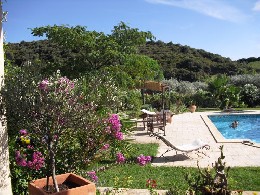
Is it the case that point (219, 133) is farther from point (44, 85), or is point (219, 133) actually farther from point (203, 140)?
point (44, 85)

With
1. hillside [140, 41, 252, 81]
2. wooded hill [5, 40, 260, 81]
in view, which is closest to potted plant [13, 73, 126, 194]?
wooded hill [5, 40, 260, 81]

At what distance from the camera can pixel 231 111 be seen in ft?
68.1

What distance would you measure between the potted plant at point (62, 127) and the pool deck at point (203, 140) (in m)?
2.48

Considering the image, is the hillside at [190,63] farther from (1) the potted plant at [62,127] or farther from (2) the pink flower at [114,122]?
(2) the pink flower at [114,122]

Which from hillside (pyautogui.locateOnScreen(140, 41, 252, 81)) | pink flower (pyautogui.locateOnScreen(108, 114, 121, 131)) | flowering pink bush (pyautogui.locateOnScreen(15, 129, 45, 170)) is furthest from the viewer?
hillside (pyautogui.locateOnScreen(140, 41, 252, 81))

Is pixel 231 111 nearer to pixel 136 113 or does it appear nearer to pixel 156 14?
pixel 136 113

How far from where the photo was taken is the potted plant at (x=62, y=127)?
4109 mm

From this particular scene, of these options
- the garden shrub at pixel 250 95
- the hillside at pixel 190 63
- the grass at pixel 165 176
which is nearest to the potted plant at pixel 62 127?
the grass at pixel 165 176

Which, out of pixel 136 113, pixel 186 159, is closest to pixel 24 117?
pixel 186 159

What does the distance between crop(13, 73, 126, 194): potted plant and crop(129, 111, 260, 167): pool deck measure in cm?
248

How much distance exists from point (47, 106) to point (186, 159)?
6632 mm

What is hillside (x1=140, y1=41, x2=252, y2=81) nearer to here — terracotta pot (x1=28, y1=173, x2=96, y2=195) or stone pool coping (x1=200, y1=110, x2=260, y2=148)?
stone pool coping (x1=200, y1=110, x2=260, y2=148)

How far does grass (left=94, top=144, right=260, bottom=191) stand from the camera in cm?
735

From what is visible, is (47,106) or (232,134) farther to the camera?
(232,134)
